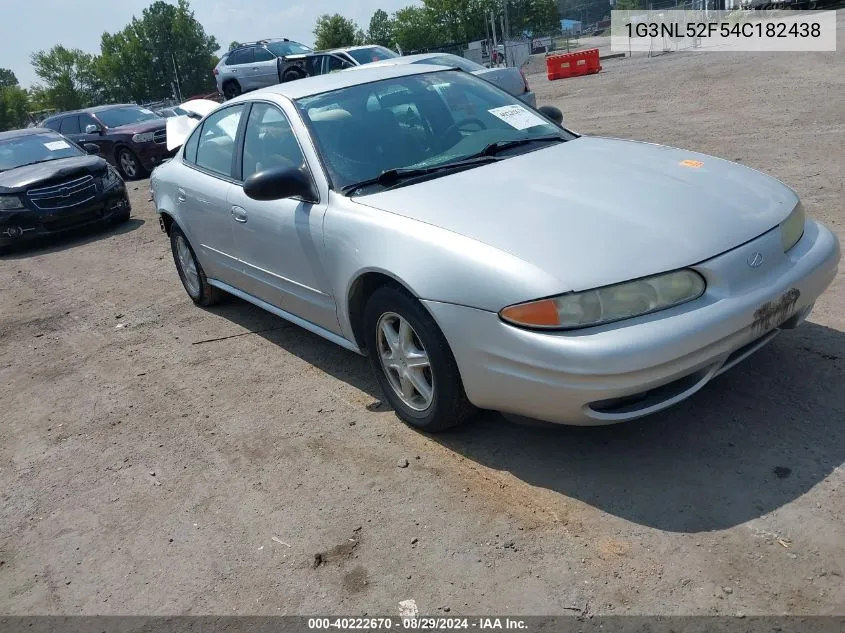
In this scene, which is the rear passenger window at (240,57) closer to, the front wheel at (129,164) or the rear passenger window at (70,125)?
the rear passenger window at (70,125)

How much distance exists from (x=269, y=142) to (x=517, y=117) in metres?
1.43

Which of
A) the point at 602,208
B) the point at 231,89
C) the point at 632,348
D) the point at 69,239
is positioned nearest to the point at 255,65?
the point at 231,89

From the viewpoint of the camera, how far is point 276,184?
159 inches

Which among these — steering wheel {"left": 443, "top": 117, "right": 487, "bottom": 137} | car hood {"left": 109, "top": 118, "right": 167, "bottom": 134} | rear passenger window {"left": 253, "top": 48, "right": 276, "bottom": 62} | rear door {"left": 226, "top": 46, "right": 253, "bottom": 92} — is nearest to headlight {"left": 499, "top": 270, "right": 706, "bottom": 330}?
steering wheel {"left": 443, "top": 117, "right": 487, "bottom": 137}

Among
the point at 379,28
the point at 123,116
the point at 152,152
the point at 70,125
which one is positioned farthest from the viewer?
the point at 379,28

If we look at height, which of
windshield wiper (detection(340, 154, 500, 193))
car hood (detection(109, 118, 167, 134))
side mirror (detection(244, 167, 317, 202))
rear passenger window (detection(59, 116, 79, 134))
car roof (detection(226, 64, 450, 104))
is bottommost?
car hood (detection(109, 118, 167, 134))

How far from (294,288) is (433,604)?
2.21 metres

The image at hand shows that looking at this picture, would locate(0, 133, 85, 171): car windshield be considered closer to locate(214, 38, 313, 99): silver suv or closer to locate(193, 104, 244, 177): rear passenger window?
locate(193, 104, 244, 177): rear passenger window

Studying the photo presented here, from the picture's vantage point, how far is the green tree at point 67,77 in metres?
106

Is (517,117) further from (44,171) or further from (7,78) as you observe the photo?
(7,78)

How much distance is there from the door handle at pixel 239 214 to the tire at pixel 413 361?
1335 millimetres

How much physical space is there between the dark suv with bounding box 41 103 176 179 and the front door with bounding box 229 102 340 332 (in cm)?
1109

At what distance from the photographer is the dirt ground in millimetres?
2766

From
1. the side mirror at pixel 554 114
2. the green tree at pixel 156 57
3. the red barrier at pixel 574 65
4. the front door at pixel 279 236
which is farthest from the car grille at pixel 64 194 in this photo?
the green tree at pixel 156 57
